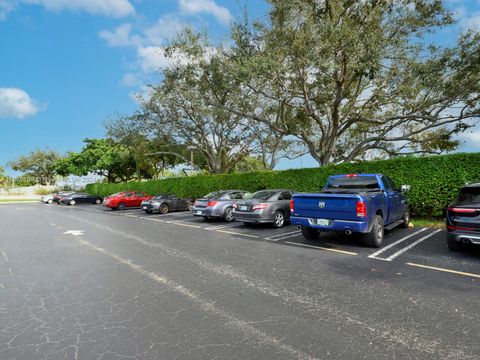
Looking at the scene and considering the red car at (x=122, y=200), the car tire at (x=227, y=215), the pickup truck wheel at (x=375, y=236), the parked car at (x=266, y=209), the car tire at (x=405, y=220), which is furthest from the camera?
the red car at (x=122, y=200)

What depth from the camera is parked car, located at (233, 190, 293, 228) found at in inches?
425

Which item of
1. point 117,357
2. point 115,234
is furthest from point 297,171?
point 117,357

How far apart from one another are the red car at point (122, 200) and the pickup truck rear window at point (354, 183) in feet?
63.9

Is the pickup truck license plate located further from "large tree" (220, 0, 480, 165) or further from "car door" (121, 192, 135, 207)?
"car door" (121, 192, 135, 207)

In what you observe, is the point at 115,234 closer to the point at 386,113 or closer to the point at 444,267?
the point at 444,267

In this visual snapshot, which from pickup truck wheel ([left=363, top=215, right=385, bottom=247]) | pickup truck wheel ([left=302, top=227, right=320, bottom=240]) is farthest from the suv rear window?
pickup truck wheel ([left=302, top=227, right=320, bottom=240])

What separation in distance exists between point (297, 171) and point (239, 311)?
1314cm

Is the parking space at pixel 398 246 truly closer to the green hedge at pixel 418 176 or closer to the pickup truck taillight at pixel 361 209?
the pickup truck taillight at pixel 361 209

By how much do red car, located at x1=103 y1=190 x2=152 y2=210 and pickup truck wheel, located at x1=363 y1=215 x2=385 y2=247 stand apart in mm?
20897

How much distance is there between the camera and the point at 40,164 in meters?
71.6

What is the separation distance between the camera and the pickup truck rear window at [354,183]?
27.4 ft

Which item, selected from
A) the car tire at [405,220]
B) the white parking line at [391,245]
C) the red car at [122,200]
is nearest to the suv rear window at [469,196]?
the white parking line at [391,245]

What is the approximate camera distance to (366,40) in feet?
43.8

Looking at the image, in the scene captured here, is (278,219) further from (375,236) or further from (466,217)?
(466,217)
